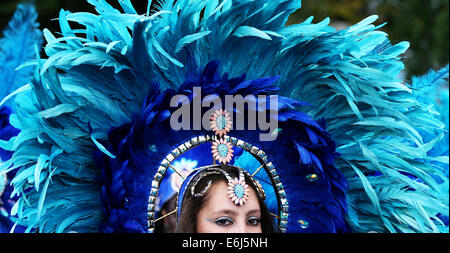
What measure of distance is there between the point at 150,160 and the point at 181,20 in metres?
0.49

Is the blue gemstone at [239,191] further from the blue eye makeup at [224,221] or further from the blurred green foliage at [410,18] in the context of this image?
the blurred green foliage at [410,18]

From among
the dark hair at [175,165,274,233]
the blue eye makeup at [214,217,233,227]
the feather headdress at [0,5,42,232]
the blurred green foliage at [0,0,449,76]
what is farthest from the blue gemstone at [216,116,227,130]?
the blurred green foliage at [0,0,449,76]

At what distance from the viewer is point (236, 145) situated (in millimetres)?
1934

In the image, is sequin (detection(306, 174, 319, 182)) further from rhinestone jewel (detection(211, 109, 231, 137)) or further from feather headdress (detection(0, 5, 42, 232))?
feather headdress (detection(0, 5, 42, 232))

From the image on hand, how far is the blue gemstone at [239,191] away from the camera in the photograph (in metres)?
1.85

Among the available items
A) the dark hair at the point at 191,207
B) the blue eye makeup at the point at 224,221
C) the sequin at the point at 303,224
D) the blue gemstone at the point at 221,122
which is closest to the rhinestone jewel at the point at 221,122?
the blue gemstone at the point at 221,122

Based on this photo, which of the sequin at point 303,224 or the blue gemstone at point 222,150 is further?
the sequin at point 303,224

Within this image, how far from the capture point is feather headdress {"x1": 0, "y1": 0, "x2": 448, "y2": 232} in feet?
5.91

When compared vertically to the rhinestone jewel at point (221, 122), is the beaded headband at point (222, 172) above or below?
below

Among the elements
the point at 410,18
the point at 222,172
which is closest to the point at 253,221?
the point at 222,172

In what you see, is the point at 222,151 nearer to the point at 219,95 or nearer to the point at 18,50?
the point at 219,95

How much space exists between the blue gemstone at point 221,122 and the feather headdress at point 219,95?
0.26 feet

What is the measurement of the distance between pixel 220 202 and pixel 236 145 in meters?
0.22

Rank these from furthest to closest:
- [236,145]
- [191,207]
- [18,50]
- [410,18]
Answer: [410,18] < [18,50] < [236,145] < [191,207]
